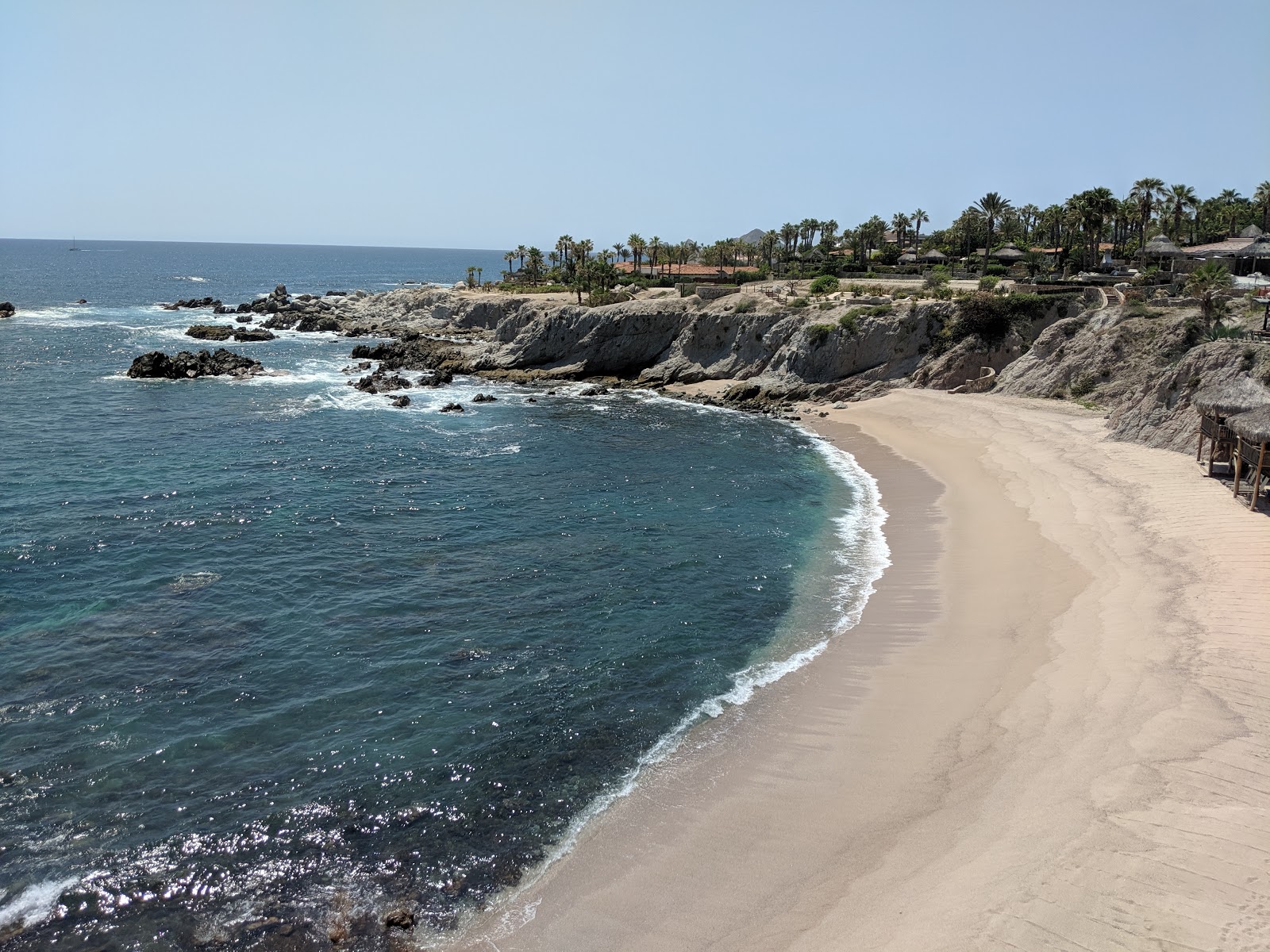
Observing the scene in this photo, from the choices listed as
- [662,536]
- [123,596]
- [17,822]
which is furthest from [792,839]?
[123,596]

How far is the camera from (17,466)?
128 ft

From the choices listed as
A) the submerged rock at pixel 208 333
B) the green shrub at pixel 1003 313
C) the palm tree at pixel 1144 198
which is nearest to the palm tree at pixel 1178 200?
→ the palm tree at pixel 1144 198

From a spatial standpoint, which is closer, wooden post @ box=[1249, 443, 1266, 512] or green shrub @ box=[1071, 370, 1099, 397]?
wooden post @ box=[1249, 443, 1266, 512]

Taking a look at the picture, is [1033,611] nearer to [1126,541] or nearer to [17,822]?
[1126,541]

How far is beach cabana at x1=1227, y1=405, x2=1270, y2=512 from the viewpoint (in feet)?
90.3

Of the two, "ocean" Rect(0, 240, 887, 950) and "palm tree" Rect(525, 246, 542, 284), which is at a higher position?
"palm tree" Rect(525, 246, 542, 284)

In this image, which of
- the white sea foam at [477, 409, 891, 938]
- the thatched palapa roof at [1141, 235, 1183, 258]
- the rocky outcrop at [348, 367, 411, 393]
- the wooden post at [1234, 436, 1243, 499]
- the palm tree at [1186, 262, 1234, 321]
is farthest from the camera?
the thatched palapa roof at [1141, 235, 1183, 258]

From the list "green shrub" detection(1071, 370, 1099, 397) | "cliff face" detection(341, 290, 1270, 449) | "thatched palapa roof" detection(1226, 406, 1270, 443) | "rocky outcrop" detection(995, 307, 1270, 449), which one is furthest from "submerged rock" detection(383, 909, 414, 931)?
"green shrub" detection(1071, 370, 1099, 397)

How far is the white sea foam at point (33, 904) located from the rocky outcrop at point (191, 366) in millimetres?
60079

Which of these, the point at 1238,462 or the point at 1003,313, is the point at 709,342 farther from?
the point at 1238,462

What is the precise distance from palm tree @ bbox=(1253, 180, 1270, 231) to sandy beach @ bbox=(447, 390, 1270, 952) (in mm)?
80719

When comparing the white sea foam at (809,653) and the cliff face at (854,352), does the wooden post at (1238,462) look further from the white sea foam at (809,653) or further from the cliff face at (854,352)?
the white sea foam at (809,653)

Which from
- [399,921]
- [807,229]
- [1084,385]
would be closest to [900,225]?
[807,229]

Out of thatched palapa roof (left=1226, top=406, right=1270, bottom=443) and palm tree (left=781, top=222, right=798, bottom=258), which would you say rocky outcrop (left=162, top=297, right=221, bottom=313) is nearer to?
palm tree (left=781, top=222, right=798, bottom=258)
